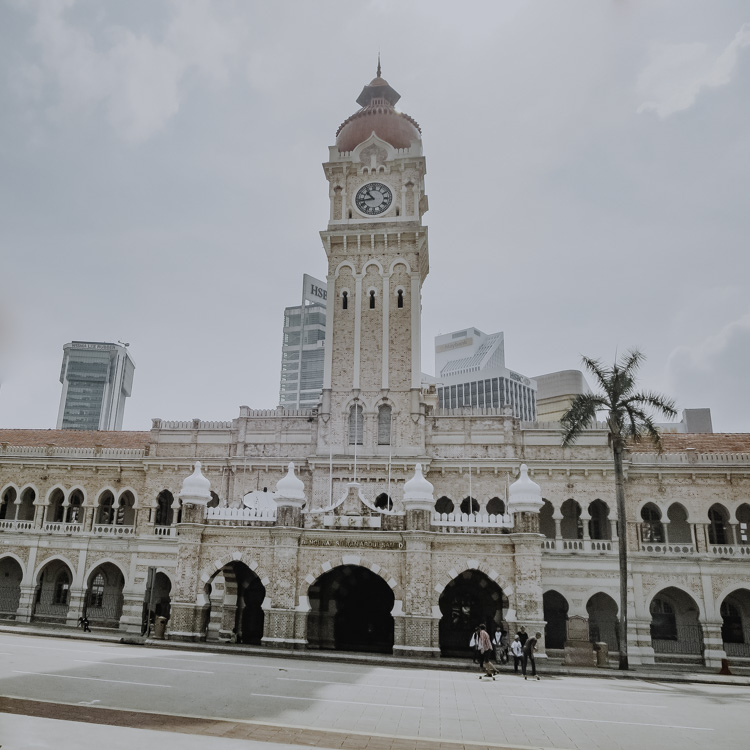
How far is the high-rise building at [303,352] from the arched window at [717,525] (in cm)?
12003

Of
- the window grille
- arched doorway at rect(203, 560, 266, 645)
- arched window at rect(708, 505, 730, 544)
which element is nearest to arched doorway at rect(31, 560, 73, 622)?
arched doorway at rect(203, 560, 266, 645)

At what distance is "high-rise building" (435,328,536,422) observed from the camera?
140125 mm

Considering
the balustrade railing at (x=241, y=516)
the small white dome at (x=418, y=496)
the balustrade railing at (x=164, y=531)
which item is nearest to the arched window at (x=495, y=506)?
the small white dome at (x=418, y=496)

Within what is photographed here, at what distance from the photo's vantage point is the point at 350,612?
28375mm

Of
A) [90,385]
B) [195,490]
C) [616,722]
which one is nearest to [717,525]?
[616,722]

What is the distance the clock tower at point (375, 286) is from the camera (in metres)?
35.2

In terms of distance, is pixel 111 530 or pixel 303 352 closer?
pixel 111 530

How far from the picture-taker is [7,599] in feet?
123

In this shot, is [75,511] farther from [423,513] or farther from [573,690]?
[573,690]

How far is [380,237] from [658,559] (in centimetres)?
2184

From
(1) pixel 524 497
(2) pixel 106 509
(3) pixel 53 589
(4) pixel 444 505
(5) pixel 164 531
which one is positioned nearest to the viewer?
→ (1) pixel 524 497

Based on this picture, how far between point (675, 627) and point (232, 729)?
27425 millimetres

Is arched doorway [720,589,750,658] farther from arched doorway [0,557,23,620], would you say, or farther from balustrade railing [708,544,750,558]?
arched doorway [0,557,23,620]

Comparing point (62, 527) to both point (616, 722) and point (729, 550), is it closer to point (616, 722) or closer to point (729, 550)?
point (616, 722)
